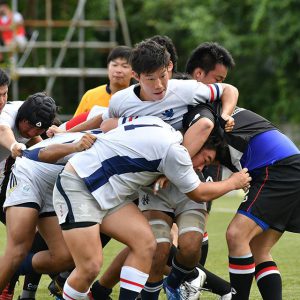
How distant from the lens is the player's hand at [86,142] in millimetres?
6145

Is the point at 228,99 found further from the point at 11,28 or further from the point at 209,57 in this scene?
the point at 11,28

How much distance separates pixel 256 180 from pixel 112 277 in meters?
1.32

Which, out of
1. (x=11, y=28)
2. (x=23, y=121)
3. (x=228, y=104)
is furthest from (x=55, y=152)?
(x=11, y=28)

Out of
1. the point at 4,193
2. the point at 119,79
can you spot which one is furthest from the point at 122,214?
the point at 119,79

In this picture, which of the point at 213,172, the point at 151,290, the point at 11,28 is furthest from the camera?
the point at 11,28

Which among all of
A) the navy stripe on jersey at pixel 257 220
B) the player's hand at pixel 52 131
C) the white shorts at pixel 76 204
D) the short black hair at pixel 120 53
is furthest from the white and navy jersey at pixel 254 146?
the short black hair at pixel 120 53

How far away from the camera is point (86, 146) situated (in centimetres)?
614

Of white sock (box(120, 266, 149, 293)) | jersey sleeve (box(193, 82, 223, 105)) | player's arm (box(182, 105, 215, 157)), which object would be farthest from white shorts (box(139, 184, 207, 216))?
white sock (box(120, 266, 149, 293))

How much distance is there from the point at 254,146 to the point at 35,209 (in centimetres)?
157

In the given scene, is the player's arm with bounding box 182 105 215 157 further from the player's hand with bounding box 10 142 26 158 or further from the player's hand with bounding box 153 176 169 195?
the player's hand with bounding box 10 142 26 158

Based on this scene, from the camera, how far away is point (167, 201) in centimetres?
663

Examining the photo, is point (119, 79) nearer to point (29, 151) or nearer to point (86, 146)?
point (29, 151)

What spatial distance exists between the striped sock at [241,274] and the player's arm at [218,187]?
48cm

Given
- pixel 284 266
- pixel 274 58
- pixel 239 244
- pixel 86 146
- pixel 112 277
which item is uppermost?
pixel 86 146
